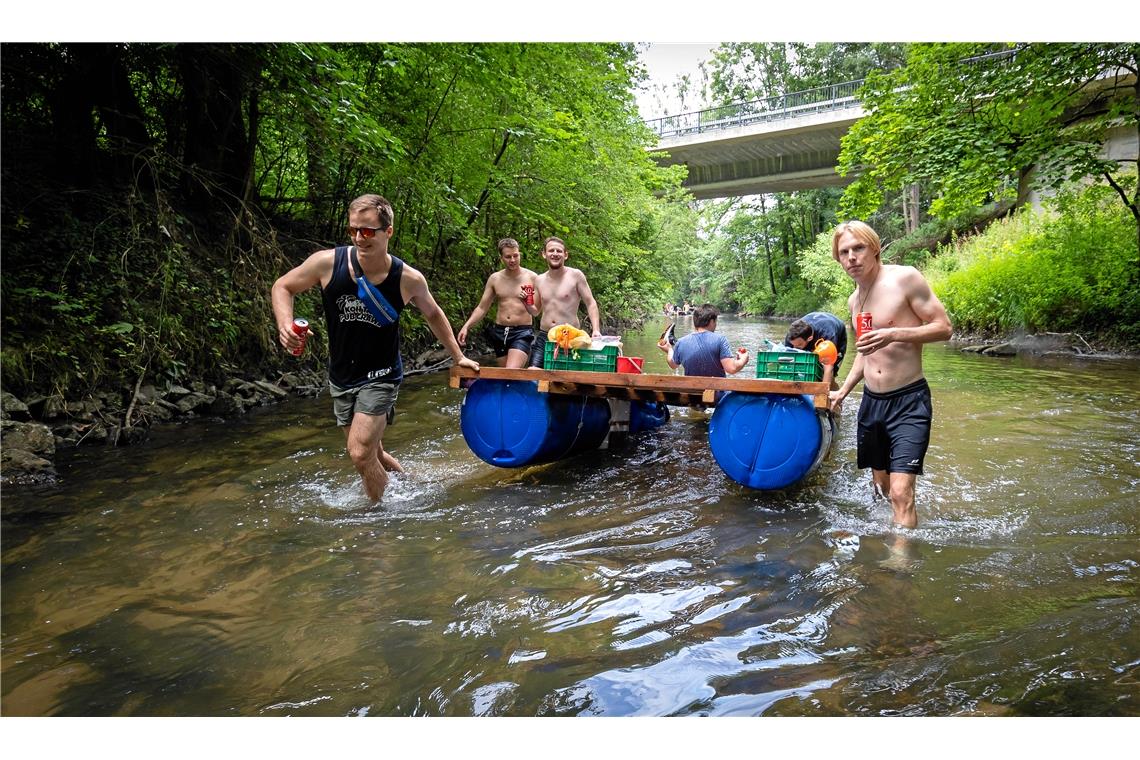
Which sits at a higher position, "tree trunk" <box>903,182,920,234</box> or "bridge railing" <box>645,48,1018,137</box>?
"bridge railing" <box>645,48,1018,137</box>

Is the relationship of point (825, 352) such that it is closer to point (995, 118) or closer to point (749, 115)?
point (995, 118)

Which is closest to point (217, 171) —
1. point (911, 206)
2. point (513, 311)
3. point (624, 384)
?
point (513, 311)

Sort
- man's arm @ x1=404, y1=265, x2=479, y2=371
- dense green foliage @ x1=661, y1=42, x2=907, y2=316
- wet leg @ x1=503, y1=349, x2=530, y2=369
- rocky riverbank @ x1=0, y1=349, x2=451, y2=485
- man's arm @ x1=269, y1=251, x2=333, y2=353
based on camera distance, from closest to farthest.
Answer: man's arm @ x1=269, y1=251, x2=333, y2=353
man's arm @ x1=404, y1=265, x2=479, y2=371
rocky riverbank @ x1=0, y1=349, x2=451, y2=485
wet leg @ x1=503, y1=349, x2=530, y2=369
dense green foliage @ x1=661, y1=42, x2=907, y2=316

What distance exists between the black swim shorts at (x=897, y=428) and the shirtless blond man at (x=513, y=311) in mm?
3756

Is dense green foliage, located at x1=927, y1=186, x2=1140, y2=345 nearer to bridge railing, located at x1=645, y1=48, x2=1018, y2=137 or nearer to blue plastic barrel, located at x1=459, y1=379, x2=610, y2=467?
bridge railing, located at x1=645, y1=48, x2=1018, y2=137

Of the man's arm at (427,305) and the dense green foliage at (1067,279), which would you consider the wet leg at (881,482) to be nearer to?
the man's arm at (427,305)

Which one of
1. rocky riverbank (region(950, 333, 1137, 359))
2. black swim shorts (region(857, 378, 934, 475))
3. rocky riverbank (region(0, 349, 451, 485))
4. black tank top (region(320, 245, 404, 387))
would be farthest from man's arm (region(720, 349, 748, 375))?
rocky riverbank (region(950, 333, 1137, 359))

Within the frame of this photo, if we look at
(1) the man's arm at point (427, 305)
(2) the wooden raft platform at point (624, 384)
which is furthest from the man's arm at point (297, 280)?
(2) the wooden raft platform at point (624, 384)

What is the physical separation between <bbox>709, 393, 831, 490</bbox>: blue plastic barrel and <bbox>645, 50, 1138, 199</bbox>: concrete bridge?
24.0 metres

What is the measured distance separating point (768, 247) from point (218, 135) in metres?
41.9

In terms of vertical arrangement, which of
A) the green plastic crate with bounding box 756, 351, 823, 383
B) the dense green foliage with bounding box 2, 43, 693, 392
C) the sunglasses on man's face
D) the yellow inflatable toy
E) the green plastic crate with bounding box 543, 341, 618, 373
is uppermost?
the dense green foliage with bounding box 2, 43, 693, 392

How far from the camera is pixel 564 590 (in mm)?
3328

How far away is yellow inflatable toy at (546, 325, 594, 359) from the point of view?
5418mm

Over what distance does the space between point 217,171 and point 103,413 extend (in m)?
4.09
